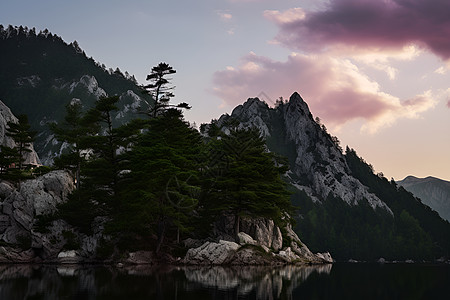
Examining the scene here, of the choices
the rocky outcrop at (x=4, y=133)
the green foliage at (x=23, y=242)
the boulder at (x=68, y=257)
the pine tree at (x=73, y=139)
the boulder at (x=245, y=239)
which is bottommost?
the boulder at (x=68, y=257)

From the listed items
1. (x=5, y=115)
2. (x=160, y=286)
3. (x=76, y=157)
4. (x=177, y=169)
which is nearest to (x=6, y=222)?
(x=76, y=157)

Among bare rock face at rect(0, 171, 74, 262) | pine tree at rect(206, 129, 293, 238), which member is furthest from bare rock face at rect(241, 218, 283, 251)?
bare rock face at rect(0, 171, 74, 262)

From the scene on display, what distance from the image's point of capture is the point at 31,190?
54.0 meters

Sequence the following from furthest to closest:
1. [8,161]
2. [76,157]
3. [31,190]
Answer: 1. [8,161]
2. [76,157]
3. [31,190]

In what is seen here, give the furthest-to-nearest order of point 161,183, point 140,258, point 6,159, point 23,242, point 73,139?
point 6,159 < point 73,139 < point 23,242 < point 140,258 < point 161,183

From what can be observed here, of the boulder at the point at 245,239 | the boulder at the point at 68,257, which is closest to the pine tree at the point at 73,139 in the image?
the boulder at the point at 68,257

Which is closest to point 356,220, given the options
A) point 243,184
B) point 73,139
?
point 243,184

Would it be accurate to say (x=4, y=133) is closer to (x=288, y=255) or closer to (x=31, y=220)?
(x=31, y=220)

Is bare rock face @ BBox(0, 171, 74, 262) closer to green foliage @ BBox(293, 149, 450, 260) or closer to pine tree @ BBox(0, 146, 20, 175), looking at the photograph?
pine tree @ BBox(0, 146, 20, 175)

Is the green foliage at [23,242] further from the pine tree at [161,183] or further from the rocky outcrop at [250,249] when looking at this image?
the rocky outcrop at [250,249]

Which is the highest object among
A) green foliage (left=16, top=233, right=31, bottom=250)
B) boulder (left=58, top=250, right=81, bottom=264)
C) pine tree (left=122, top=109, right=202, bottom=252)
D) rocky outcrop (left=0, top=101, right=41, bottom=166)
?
rocky outcrop (left=0, top=101, right=41, bottom=166)

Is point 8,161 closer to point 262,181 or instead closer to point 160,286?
point 262,181

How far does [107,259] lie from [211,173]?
56.8 ft

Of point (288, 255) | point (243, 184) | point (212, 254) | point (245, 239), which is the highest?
point (243, 184)
